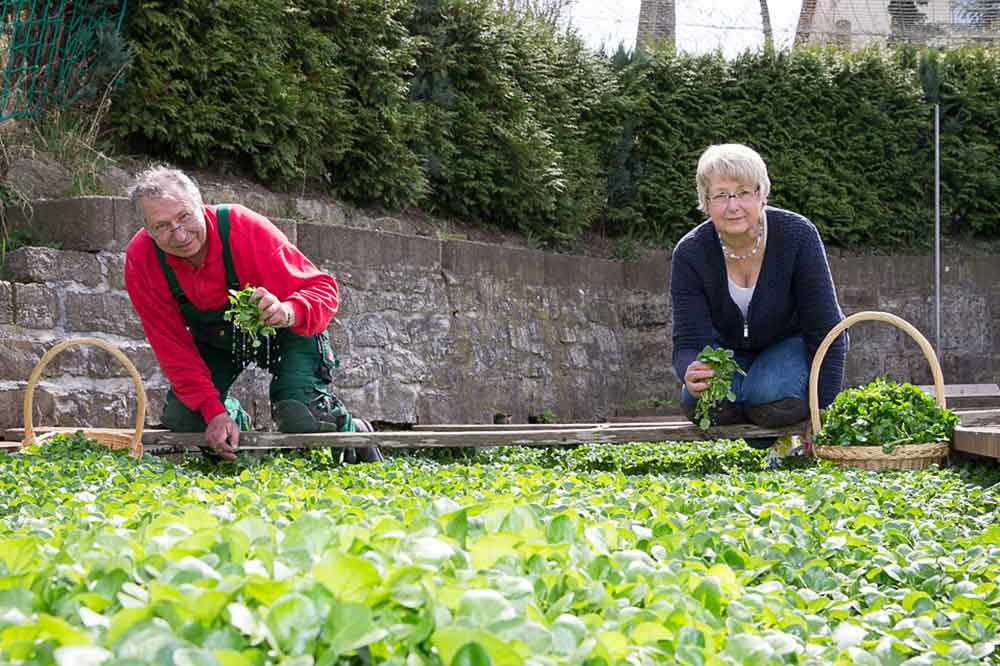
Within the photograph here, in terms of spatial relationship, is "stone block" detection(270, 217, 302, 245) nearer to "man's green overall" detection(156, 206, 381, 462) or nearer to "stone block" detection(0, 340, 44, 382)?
"man's green overall" detection(156, 206, 381, 462)

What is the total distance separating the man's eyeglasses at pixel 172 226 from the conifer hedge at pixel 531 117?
215 cm

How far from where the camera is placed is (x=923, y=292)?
9.90 m

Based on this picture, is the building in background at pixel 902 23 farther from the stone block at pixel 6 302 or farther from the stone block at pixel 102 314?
the stone block at pixel 6 302

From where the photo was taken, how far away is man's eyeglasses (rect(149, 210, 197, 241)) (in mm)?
3926

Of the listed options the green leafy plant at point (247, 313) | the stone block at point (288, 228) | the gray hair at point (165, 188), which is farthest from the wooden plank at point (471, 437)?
the stone block at point (288, 228)

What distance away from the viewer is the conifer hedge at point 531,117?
6.21m

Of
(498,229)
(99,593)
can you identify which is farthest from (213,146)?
(99,593)

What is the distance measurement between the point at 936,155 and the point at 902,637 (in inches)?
373

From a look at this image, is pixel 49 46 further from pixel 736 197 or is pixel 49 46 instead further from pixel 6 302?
pixel 736 197

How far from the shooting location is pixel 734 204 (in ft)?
13.7

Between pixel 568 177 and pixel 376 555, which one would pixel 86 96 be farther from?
pixel 376 555

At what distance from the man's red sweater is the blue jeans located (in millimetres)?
1501

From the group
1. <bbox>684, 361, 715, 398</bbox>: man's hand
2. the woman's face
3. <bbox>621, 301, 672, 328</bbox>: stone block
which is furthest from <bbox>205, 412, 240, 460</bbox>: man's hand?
<bbox>621, 301, 672, 328</bbox>: stone block

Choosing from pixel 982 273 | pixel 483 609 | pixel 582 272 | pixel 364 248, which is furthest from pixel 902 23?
pixel 483 609
